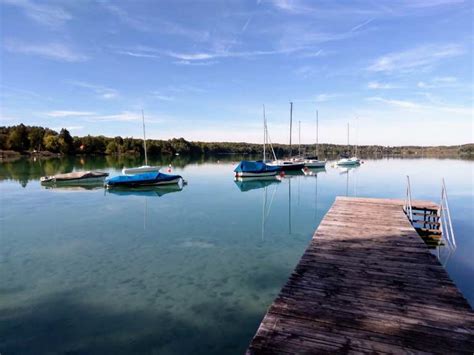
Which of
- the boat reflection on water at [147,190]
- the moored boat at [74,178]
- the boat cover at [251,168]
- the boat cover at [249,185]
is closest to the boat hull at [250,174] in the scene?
the boat cover at [251,168]

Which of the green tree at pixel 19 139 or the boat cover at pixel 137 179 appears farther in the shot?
the green tree at pixel 19 139

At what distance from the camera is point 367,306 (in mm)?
4898

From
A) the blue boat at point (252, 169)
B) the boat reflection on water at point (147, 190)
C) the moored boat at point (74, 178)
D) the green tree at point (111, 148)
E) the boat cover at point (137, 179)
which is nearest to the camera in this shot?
the boat reflection on water at point (147, 190)

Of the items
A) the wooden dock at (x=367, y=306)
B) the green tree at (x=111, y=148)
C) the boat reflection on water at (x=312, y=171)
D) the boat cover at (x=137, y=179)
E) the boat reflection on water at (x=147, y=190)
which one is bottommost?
the boat reflection on water at (x=147, y=190)

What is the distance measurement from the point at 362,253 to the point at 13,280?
10063 mm

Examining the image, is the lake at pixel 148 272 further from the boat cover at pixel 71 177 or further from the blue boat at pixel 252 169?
the blue boat at pixel 252 169

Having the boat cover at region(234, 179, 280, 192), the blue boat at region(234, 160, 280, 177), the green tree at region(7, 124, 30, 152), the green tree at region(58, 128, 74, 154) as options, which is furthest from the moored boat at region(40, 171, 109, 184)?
the green tree at region(7, 124, 30, 152)

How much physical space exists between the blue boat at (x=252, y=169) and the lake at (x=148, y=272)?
17.3 m

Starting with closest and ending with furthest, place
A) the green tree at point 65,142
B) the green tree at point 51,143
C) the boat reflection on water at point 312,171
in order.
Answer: the boat reflection on water at point 312,171 → the green tree at point 51,143 → the green tree at point 65,142

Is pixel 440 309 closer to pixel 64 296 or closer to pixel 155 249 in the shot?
pixel 64 296

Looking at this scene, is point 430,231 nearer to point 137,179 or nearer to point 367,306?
point 367,306

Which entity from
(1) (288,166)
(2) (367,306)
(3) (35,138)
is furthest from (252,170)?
(3) (35,138)

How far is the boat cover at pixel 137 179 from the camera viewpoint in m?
28.5

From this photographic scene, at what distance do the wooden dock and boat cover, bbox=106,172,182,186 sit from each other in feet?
77.7
